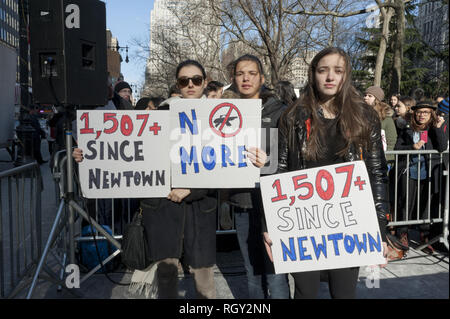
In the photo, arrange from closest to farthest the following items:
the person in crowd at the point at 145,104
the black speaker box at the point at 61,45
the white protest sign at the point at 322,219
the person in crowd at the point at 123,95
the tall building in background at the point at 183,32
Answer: the white protest sign at the point at 322,219, the black speaker box at the point at 61,45, the person in crowd at the point at 145,104, the person in crowd at the point at 123,95, the tall building in background at the point at 183,32

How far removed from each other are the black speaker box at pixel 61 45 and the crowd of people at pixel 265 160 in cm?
119

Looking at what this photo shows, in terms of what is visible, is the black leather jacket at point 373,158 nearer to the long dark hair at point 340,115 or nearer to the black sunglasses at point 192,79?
the long dark hair at point 340,115

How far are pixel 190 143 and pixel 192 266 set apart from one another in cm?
90

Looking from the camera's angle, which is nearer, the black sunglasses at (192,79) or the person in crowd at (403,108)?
the black sunglasses at (192,79)

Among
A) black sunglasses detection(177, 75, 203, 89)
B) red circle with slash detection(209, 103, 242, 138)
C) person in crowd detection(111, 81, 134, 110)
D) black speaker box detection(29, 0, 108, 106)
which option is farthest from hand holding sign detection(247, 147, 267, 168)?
person in crowd detection(111, 81, 134, 110)

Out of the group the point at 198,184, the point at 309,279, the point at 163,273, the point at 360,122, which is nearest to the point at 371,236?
the point at 309,279

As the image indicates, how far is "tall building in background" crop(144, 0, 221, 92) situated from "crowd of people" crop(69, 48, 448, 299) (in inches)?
742

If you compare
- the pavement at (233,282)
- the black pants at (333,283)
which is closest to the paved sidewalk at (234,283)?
the pavement at (233,282)

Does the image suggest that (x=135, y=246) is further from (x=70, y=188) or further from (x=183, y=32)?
(x=183, y=32)

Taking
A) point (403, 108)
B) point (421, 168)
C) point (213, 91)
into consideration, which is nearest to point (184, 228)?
point (213, 91)

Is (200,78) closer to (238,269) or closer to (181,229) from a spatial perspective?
(181,229)

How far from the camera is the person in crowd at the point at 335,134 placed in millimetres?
2309

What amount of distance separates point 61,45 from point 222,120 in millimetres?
2018

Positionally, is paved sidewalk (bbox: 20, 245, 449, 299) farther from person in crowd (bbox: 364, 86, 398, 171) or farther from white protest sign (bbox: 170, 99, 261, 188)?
person in crowd (bbox: 364, 86, 398, 171)
